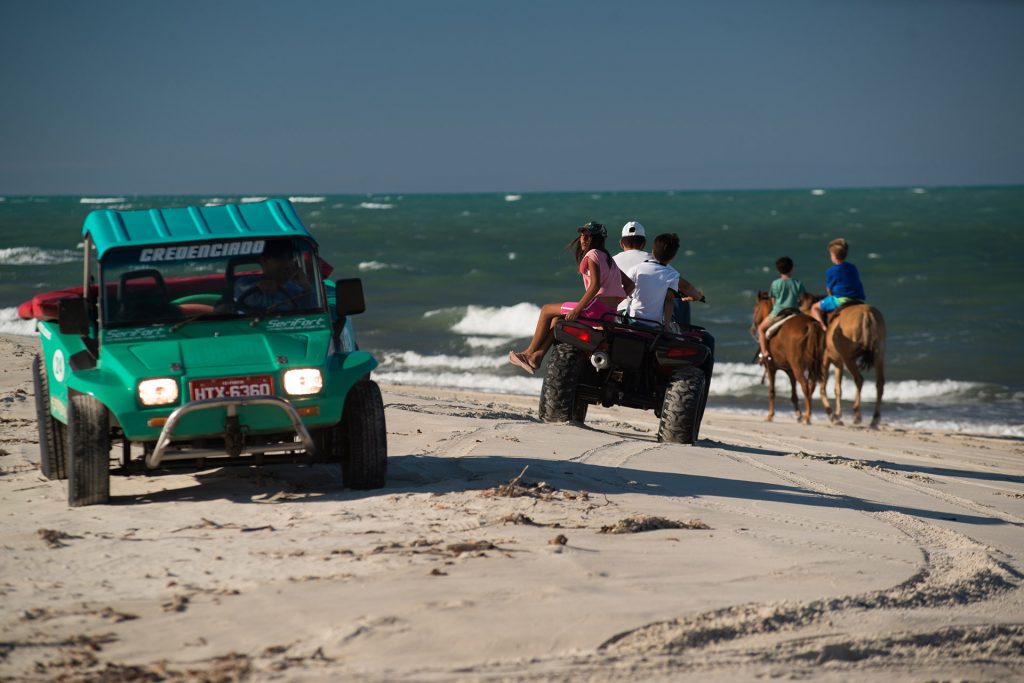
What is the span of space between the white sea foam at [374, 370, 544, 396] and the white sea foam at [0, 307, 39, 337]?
25.8ft

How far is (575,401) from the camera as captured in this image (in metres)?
10.5

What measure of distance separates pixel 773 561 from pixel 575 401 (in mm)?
4633

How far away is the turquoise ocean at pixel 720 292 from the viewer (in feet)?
67.9

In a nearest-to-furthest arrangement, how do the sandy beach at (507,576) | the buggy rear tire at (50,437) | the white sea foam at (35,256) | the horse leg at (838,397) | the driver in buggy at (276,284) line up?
the sandy beach at (507,576)
the driver in buggy at (276,284)
the buggy rear tire at (50,437)
the horse leg at (838,397)
the white sea foam at (35,256)

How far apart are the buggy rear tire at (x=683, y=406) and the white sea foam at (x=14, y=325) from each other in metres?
17.3

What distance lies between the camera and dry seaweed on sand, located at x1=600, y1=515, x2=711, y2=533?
6.44m

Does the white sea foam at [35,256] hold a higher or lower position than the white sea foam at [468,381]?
higher

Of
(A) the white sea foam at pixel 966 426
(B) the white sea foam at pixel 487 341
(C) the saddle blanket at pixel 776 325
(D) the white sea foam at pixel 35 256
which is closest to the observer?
(A) the white sea foam at pixel 966 426

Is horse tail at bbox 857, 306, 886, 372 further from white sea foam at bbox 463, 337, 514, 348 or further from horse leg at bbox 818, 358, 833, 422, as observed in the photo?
white sea foam at bbox 463, 337, 514, 348

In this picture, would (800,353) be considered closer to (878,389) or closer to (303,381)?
(878,389)

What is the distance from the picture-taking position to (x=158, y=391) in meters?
6.55

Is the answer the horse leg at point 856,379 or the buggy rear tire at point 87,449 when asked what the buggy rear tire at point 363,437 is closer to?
the buggy rear tire at point 87,449

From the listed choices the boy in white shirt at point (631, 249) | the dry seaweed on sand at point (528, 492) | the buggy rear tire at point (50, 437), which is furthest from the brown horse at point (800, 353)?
the buggy rear tire at point (50, 437)

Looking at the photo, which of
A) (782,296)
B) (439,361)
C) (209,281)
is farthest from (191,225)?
(439,361)
